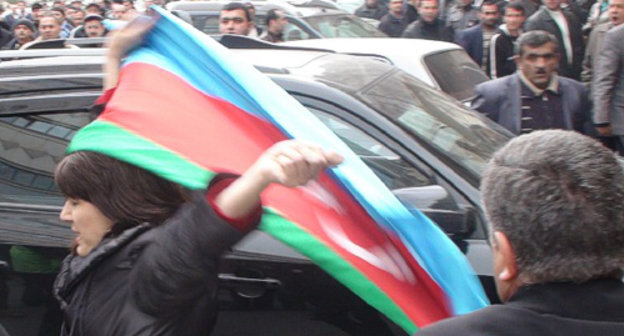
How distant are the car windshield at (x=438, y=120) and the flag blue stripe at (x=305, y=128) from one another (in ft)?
4.06

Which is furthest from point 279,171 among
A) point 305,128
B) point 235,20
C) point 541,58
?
point 235,20

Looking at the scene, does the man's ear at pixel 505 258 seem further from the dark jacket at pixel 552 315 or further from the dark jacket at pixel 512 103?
the dark jacket at pixel 512 103

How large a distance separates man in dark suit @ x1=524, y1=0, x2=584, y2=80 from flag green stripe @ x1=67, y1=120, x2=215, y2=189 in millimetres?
6573

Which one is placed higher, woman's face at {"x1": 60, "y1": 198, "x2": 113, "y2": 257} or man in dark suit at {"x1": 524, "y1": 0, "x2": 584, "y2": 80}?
woman's face at {"x1": 60, "y1": 198, "x2": 113, "y2": 257}

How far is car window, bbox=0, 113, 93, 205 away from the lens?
342 cm

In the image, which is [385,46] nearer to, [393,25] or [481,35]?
[481,35]

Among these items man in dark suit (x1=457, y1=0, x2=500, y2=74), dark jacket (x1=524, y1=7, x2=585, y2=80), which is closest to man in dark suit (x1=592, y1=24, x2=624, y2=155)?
dark jacket (x1=524, y1=7, x2=585, y2=80)

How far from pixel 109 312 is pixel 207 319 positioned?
7.9 inches

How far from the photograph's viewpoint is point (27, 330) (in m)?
3.28

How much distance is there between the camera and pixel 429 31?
33.6 feet

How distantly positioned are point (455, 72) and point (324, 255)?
5.71m

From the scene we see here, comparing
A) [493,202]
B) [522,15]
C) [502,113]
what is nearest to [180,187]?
[493,202]

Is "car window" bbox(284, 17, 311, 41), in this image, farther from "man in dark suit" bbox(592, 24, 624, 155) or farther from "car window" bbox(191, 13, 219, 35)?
"man in dark suit" bbox(592, 24, 624, 155)

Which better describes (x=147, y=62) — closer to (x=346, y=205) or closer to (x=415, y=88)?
(x=346, y=205)
